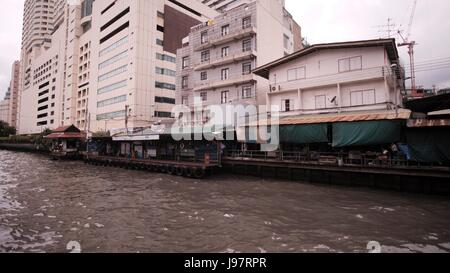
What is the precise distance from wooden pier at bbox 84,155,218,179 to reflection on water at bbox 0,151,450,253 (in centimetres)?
429

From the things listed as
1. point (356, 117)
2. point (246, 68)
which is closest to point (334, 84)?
point (356, 117)

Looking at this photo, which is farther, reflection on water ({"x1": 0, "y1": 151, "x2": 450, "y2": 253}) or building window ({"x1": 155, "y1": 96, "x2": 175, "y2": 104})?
building window ({"x1": 155, "y1": 96, "x2": 175, "y2": 104})

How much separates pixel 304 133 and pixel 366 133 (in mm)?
4490

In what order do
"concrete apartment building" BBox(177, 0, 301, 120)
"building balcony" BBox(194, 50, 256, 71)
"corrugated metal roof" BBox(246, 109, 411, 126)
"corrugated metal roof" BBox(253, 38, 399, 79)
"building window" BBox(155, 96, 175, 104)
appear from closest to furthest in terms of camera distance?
"corrugated metal roof" BBox(246, 109, 411, 126) < "corrugated metal roof" BBox(253, 38, 399, 79) < "building balcony" BBox(194, 50, 256, 71) < "concrete apartment building" BBox(177, 0, 301, 120) < "building window" BBox(155, 96, 175, 104)

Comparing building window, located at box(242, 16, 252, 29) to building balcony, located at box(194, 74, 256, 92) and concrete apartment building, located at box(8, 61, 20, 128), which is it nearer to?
building balcony, located at box(194, 74, 256, 92)

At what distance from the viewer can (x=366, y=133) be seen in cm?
1702

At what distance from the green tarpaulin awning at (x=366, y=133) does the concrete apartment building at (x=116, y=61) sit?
1525 inches

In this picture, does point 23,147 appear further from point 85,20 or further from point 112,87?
point 85,20

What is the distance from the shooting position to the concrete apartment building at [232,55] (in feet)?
99.5

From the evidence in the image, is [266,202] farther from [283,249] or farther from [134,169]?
[134,169]

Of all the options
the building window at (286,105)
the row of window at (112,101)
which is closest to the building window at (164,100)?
the row of window at (112,101)

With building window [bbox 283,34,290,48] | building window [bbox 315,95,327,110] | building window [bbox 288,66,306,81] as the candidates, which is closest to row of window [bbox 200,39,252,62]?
building window [bbox 288,66,306,81]

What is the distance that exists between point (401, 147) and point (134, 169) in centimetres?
2644

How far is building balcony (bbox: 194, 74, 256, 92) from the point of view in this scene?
2949cm
